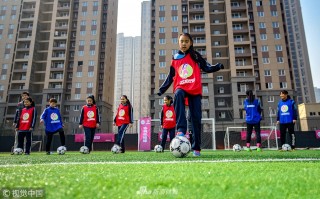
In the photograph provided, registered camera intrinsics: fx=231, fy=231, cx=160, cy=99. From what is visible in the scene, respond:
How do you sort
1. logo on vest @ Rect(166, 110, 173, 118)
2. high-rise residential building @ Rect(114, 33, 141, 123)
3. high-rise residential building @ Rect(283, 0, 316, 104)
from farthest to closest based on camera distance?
high-rise residential building @ Rect(114, 33, 141, 123)
high-rise residential building @ Rect(283, 0, 316, 104)
logo on vest @ Rect(166, 110, 173, 118)

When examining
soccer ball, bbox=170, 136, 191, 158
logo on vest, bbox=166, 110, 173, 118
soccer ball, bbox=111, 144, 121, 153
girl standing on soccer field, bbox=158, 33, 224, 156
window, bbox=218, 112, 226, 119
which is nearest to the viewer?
soccer ball, bbox=170, 136, 191, 158

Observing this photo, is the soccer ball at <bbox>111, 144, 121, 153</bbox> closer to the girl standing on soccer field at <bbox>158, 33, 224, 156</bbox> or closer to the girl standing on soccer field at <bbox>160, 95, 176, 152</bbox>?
the girl standing on soccer field at <bbox>160, 95, 176, 152</bbox>

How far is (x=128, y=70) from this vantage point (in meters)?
102

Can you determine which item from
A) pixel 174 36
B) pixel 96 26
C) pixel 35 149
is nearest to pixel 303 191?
pixel 35 149

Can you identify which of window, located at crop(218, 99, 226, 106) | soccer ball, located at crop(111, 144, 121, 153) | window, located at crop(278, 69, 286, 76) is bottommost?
soccer ball, located at crop(111, 144, 121, 153)

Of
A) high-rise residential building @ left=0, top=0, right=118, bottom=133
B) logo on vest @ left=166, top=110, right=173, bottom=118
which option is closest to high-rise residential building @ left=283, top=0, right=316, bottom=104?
high-rise residential building @ left=0, top=0, right=118, bottom=133

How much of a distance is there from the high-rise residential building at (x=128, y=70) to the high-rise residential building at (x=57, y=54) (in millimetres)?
41865

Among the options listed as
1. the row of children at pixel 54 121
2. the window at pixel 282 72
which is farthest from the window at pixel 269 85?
the row of children at pixel 54 121

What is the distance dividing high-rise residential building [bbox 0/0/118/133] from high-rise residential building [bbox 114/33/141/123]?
1648 inches

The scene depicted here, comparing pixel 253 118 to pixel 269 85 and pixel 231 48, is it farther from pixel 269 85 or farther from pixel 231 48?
pixel 269 85

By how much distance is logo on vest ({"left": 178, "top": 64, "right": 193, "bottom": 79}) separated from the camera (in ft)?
14.6

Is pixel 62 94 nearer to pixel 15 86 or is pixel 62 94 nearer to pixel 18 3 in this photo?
pixel 15 86

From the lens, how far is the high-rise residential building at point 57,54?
166 feet

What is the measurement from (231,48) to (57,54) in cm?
3808
